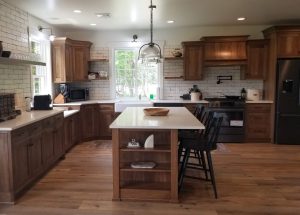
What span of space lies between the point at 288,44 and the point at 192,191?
3910 mm

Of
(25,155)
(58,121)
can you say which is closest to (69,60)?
(58,121)

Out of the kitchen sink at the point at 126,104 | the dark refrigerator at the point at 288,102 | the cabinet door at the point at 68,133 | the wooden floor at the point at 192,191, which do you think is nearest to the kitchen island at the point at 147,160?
the wooden floor at the point at 192,191

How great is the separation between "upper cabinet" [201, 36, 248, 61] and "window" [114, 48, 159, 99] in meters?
1.31

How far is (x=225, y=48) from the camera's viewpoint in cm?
597

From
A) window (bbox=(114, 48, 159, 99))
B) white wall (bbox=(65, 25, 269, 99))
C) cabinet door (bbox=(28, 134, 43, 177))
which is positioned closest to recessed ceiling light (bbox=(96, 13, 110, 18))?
white wall (bbox=(65, 25, 269, 99))

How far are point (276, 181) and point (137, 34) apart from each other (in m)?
4.38

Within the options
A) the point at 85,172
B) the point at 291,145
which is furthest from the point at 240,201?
the point at 291,145

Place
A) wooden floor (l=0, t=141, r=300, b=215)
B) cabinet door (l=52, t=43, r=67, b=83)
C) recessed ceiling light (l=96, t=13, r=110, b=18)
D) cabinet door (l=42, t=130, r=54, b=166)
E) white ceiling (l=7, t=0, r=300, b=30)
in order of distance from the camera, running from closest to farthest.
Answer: wooden floor (l=0, t=141, r=300, b=215), cabinet door (l=42, t=130, r=54, b=166), white ceiling (l=7, t=0, r=300, b=30), recessed ceiling light (l=96, t=13, r=110, b=18), cabinet door (l=52, t=43, r=67, b=83)

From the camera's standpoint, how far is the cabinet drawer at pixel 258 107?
5.79 meters

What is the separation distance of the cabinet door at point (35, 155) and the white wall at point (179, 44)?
10.4ft

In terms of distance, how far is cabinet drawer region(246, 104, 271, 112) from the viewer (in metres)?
5.79

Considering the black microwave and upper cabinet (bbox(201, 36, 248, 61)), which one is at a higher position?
upper cabinet (bbox(201, 36, 248, 61))

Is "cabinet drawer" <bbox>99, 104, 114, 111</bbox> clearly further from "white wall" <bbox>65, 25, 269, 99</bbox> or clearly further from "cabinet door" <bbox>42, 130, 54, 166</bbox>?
"cabinet door" <bbox>42, 130, 54, 166</bbox>

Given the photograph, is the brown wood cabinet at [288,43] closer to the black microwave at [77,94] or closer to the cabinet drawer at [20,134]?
the black microwave at [77,94]
